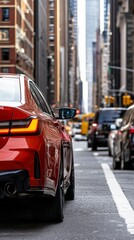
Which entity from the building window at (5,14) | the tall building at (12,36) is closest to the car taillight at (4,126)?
the tall building at (12,36)

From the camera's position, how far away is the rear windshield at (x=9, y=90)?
24.8ft

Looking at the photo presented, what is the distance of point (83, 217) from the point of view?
27.0 ft

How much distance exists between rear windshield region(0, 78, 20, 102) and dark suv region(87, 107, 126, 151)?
23510mm

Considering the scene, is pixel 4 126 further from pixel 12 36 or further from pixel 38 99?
pixel 12 36

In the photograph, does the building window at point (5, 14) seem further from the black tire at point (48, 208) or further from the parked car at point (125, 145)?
the black tire at point (48, 208)

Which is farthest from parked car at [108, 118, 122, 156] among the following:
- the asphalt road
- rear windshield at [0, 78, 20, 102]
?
rear windshield at [0, 78, 20, 102]

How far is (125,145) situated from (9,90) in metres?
10.3

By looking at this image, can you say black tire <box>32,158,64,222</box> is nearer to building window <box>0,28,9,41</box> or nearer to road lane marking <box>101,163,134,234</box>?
road lane marking <box>101,163,134,234</box>

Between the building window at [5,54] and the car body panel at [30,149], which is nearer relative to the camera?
the car body panel at [30,149]

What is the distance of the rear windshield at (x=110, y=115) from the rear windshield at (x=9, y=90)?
23.9 meters

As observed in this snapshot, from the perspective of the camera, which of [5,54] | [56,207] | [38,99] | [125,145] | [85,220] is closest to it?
[56,207]

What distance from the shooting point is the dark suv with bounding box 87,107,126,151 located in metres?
32.0

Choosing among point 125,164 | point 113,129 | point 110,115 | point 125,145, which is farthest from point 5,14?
point 125,145

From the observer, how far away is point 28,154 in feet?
23.0
